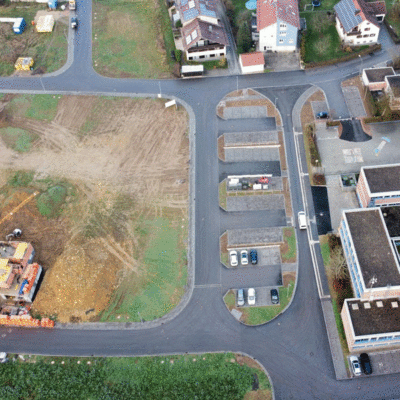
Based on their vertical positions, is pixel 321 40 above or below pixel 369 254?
above

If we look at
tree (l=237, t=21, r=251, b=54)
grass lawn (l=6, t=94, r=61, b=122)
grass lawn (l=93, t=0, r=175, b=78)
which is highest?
tree (l=237, t=21, r=251, b=54)

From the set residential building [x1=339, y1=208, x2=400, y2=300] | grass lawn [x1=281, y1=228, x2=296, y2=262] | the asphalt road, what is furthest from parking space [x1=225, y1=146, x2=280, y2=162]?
residential building [x1=339, y1=208, x2=400, y2=300]

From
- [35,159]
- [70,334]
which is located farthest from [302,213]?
[35,159]

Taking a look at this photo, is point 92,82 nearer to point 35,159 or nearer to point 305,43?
point 35,159

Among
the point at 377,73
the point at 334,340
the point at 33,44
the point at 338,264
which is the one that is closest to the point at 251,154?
the point at 338,264

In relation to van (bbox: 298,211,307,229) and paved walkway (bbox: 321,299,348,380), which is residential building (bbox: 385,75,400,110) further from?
paved walkway (bbox: 321,299,348,380)

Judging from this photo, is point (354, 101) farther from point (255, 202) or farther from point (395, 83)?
point (255, 202)

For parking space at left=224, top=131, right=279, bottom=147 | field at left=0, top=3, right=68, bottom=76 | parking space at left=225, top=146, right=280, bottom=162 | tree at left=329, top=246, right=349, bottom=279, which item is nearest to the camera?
tree at left=329, top=246, right=349, bottom=279
